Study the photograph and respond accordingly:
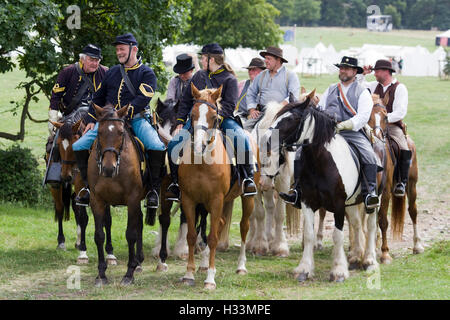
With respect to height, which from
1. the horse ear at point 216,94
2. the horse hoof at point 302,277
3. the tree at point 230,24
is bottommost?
the horse hoof at point 302,277

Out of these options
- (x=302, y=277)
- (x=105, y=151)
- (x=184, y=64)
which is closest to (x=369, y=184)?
(x=302, y=277)

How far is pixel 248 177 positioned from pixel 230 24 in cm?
2867

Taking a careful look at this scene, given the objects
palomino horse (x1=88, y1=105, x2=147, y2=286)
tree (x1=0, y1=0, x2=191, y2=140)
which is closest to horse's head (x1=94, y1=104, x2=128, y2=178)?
palomino horse (x1=88, y1=105, x2=147, y2=286)

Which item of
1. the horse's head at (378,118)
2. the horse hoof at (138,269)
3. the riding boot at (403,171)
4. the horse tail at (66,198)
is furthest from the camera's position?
the horse tail at (66,198)

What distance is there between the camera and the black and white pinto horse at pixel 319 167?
890 cm

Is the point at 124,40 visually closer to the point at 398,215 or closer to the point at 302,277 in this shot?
the point at 302,277

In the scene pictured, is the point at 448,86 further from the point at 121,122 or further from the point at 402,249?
the point at 121,122

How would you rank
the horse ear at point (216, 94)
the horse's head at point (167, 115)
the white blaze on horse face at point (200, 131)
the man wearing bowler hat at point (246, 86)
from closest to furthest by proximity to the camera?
the white blaze on horse face at point (200, 131) < the horse ear at point (216, 94) < the horse's head at point (167, 115) < the man wearing bowler hat at point (246, 86)

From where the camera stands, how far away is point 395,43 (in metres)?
98.9

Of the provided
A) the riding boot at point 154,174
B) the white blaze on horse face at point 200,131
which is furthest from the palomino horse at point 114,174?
the white blaze on horse face at point 200,131

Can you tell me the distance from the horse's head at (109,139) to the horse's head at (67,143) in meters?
2.10

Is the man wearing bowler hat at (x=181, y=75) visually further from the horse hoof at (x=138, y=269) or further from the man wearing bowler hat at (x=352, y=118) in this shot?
the horse hoof at (x=138, y=269)

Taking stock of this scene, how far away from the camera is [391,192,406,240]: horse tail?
38.6ft
